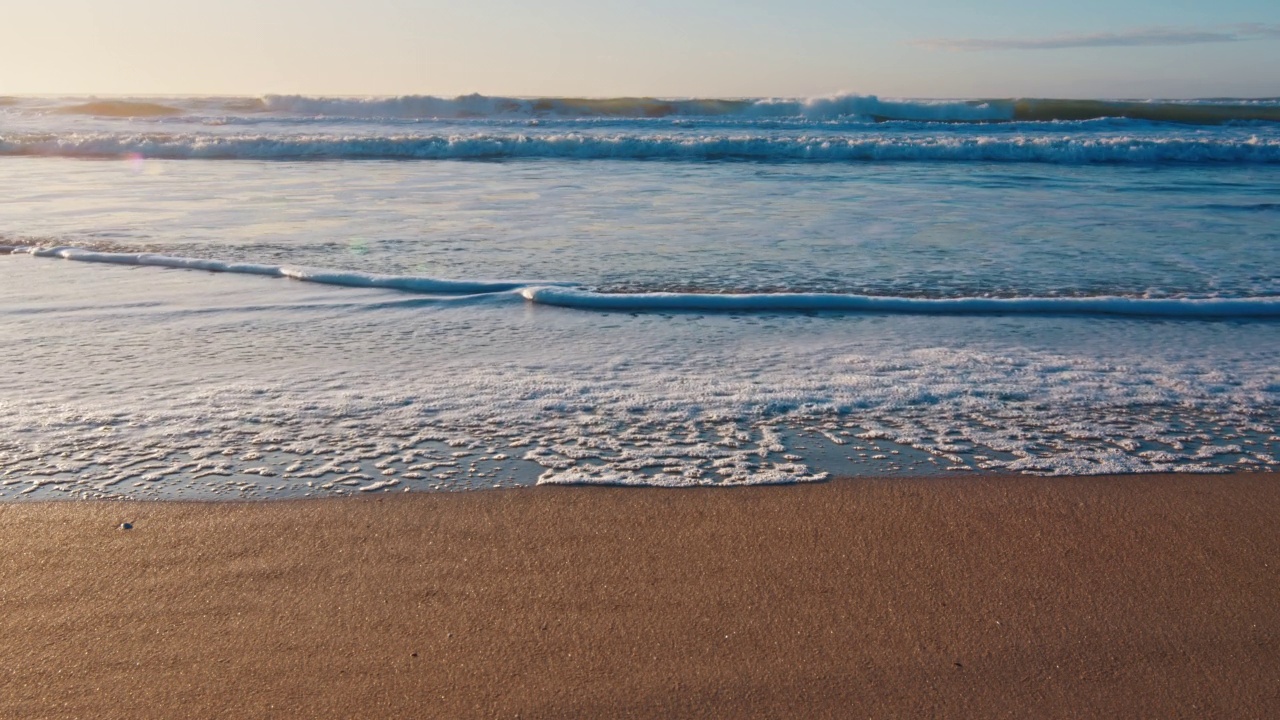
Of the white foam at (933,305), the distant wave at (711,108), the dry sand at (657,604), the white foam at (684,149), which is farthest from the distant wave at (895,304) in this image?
the distant wave at (711,108)

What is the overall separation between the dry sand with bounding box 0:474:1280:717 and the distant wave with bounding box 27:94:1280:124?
24.7m

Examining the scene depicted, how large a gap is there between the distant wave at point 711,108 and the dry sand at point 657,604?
80.9 ft

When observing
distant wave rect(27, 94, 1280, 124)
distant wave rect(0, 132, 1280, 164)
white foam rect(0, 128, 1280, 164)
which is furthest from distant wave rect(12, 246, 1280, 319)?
distant wave rect(27, 94, 1280, 124)

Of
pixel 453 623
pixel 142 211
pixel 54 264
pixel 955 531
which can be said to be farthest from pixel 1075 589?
pixel 142 211

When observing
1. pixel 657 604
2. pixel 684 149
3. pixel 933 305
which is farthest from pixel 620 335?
pixel 684 149

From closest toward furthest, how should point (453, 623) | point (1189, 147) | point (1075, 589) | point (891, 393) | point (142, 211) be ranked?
point (453, 623), point (1075, 589), point (891, 393), point (142, 211), point (1189, 147)

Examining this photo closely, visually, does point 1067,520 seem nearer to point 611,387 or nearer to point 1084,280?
point 611,387

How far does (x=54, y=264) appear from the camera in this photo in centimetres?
613

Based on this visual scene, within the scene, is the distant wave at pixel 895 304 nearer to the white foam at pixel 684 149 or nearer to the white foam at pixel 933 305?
the white foam at pixel 933 305

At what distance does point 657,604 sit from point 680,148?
52.0 ft

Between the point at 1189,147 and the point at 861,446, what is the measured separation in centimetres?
1655

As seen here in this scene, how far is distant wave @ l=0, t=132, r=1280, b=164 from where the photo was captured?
16375 mm

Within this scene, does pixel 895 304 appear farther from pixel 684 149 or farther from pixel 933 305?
pixel 684 149

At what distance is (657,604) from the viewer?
80.7 inches
